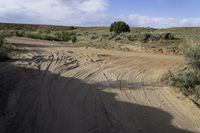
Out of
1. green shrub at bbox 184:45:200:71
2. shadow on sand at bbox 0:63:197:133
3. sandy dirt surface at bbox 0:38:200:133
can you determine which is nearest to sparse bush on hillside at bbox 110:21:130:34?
sandy dirt surface at bbox 0:38:200:133

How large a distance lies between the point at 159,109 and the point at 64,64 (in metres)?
8.14

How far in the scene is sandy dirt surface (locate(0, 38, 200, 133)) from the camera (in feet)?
36.2

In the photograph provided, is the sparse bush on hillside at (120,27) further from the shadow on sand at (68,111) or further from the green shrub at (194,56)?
the shadow on sand at (68,111)

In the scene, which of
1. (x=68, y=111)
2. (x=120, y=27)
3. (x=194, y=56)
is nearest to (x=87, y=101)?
(x=68, y=111)

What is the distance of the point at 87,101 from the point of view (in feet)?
43.7

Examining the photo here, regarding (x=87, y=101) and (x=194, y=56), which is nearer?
(x=87, y=101)

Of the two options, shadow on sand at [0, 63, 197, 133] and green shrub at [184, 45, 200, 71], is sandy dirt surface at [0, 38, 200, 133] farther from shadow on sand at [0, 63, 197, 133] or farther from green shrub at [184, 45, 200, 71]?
green shrub at [184, 45, 200, 71]

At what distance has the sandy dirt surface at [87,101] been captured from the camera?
1104cm

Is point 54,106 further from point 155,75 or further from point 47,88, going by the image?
point 155,75

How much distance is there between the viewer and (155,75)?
19641mm

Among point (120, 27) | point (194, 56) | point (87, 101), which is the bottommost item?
point (120, 27)

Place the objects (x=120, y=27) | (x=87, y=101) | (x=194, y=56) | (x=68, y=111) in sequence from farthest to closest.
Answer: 1. (x=120, y=27)
2. (x=194, y=56)
3. (x=87, y=101)
4. (x=68, y=111)

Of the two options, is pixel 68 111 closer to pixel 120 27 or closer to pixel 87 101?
pixel 87 101

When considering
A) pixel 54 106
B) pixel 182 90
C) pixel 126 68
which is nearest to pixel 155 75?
pixel 126 68
